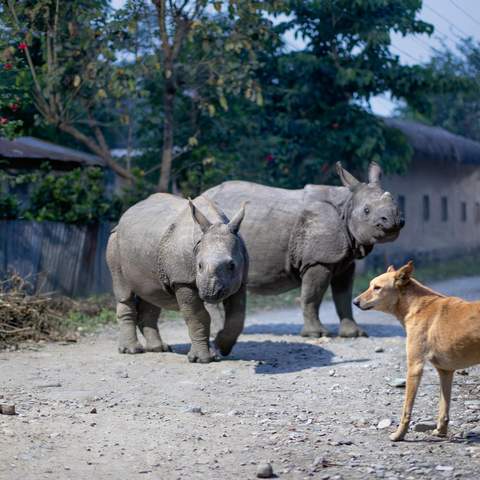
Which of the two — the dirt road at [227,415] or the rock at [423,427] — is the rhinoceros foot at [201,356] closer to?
the dirt road at [227,415]

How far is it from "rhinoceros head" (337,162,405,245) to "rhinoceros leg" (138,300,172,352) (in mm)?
2624

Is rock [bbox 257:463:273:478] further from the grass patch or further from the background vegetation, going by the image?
the background vegetation

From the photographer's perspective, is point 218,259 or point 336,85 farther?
point 336,85

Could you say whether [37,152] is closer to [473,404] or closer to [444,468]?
[473,404]

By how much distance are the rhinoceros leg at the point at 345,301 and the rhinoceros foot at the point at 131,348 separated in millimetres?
2677

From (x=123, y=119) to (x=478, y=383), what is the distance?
29.5 ft

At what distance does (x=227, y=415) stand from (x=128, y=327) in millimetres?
3457

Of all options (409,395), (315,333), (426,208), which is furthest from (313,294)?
(426,208)

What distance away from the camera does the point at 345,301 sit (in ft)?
38.4

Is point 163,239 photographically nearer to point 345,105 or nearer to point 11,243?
point 11,243

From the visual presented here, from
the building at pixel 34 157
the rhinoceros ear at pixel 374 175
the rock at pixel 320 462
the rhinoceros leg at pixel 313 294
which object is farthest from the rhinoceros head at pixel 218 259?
the building at pixel 34 157

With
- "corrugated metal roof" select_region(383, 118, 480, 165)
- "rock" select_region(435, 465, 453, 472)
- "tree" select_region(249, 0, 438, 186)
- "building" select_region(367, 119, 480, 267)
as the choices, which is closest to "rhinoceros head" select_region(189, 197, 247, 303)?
"rock" select_region(435, 465, 453, 472)

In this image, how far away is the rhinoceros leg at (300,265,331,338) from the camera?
11188 millimetres

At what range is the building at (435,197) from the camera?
24.3m
